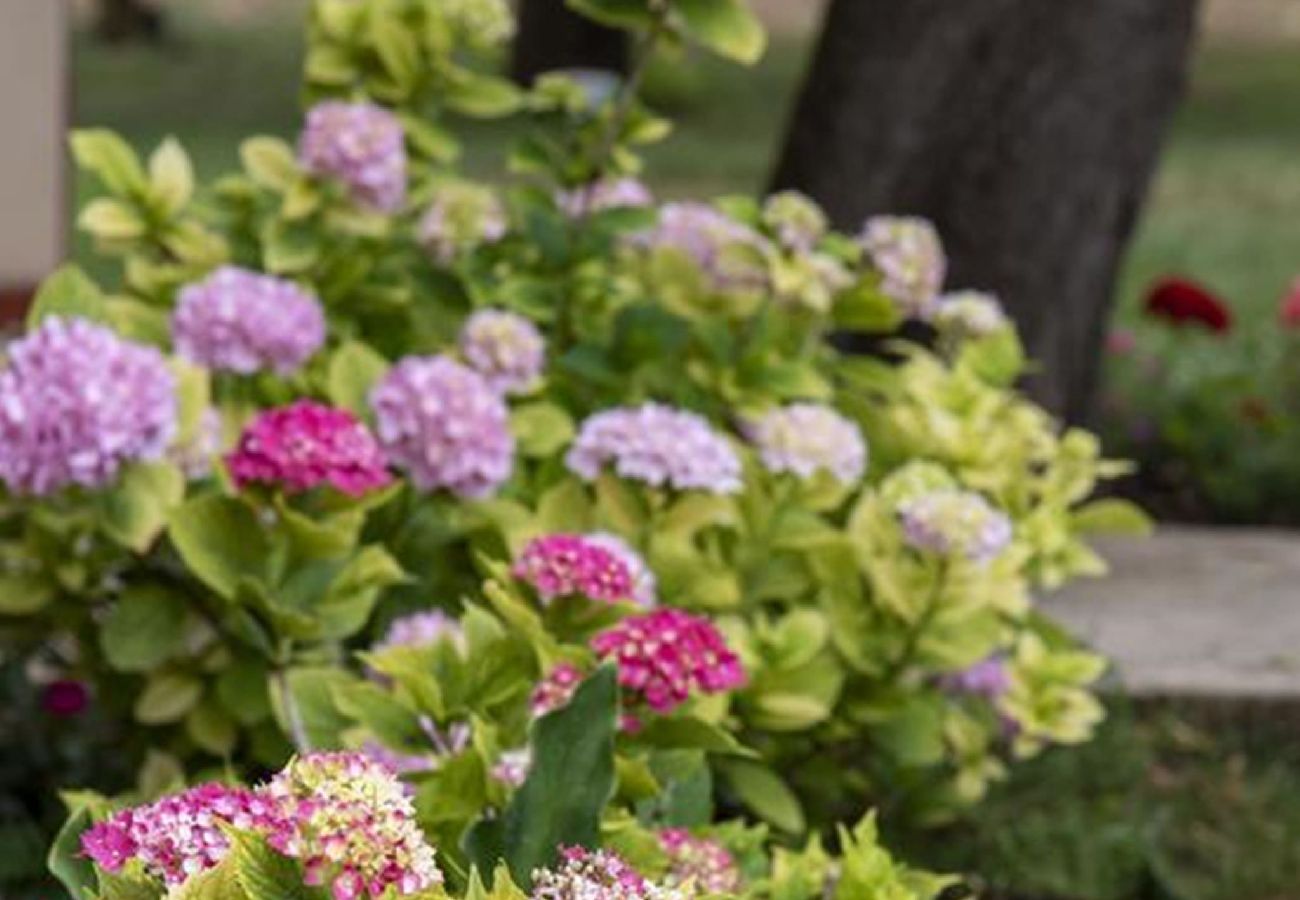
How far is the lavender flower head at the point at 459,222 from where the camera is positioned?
174 inches

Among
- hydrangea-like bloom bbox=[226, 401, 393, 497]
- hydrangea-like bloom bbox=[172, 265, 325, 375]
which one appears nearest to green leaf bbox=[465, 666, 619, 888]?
hydrangea-like bloom bbox=[226, 401, 393, 497]

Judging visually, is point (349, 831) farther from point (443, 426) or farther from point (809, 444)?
point (809, 444)

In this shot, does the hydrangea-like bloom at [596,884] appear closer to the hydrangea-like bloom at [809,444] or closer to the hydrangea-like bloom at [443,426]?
the hydrangea-like bloom at [443,426]

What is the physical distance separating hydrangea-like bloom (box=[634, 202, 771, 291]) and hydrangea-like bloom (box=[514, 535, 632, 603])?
1.29 m

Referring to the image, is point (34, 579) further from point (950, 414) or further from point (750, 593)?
point (950, 414)

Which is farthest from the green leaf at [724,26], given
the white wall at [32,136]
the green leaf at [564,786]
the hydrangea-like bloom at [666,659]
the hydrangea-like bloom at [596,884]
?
the white wall at [32,136]

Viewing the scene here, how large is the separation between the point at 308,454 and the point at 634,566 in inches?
15.3

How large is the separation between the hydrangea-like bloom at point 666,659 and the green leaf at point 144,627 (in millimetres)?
1082

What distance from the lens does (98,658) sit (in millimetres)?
4219

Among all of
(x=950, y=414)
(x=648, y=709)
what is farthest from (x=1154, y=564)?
(x=648, y=709)

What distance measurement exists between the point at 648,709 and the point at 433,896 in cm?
120

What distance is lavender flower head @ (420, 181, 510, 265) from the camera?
174 inches

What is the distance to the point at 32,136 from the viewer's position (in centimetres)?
685

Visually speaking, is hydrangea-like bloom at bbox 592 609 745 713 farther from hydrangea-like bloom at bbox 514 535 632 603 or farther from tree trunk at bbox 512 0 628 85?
tree trunk at bbox 512 0 628 85
